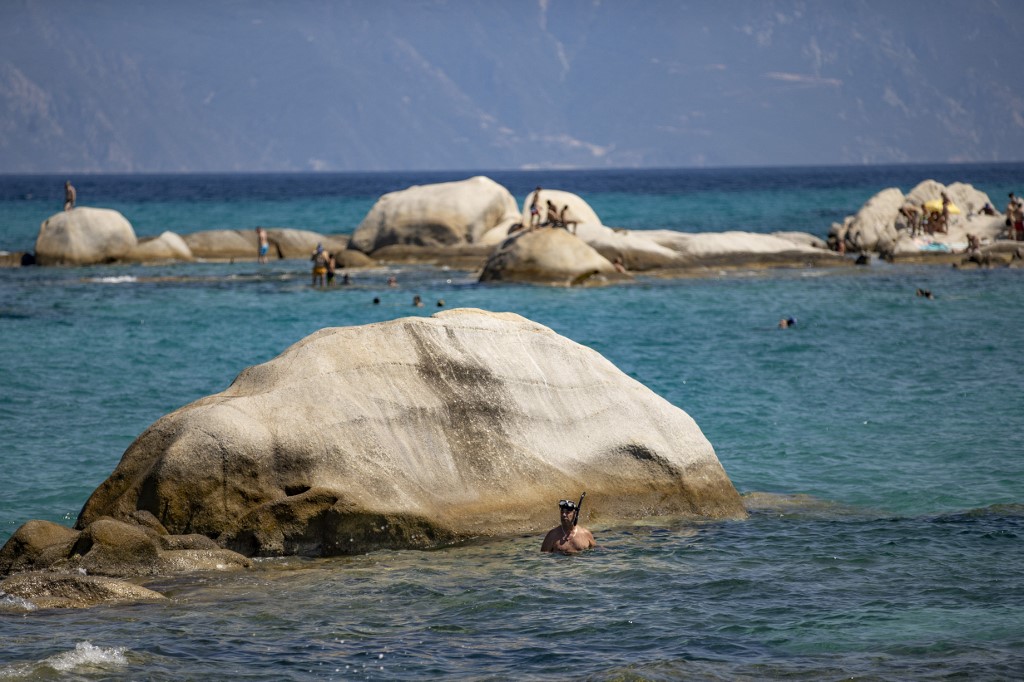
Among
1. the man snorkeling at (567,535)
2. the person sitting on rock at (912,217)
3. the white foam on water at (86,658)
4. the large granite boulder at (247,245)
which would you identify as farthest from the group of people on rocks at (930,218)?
the white foam on water at (86,658)

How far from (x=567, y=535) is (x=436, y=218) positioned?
40.7 meters

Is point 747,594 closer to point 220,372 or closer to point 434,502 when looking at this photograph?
point 434,502

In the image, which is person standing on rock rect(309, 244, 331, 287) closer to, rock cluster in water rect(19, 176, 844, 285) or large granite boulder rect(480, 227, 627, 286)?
large granite boulder rect(480, 227, 627, 286)

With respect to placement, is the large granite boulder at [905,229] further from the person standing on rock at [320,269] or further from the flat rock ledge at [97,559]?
the flat rock ledge at [97,559]

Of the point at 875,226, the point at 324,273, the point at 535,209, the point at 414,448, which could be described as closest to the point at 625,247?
the point at 535,209

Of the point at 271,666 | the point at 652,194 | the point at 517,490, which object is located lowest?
the point at 271,666

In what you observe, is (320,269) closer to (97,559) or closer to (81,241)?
(81,241)

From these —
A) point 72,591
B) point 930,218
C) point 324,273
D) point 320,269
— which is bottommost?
point 72,591

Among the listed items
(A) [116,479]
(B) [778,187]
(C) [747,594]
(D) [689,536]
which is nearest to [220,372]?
(A) [116,479]

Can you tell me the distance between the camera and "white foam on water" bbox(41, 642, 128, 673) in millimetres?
11141

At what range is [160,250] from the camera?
55750 mm

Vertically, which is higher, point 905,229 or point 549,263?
point 905,229

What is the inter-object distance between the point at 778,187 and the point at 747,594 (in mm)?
138988

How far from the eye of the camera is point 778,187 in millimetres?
148125
